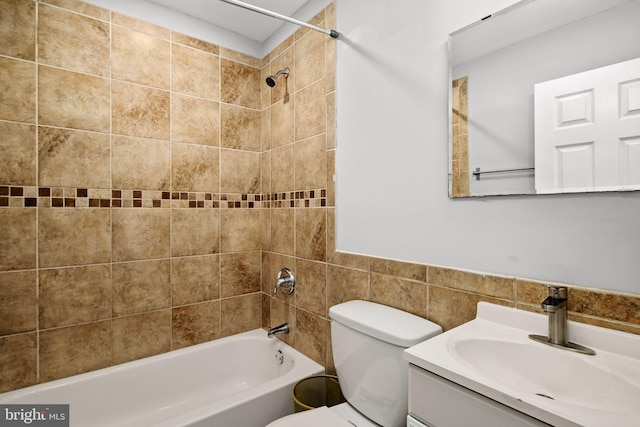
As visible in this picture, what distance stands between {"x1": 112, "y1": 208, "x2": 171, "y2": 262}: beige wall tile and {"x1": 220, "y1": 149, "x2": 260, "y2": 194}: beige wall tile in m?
0.43

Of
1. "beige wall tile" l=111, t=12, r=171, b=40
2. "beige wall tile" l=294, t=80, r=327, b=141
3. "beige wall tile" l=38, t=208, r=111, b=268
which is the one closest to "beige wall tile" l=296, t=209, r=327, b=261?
"beige wall tile" l=294, t=80, r=327, b=141

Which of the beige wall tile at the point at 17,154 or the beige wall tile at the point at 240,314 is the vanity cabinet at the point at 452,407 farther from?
the beige wall tile at the point at 17,154

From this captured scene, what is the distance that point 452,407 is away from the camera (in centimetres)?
77

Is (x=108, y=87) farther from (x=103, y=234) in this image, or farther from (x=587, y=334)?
(x=587, y=334)

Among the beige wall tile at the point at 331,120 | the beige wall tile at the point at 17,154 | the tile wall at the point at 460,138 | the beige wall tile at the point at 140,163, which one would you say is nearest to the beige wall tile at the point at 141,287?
the beige wall tile at the point at 140,163

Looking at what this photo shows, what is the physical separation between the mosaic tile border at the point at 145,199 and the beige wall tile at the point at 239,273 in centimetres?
35

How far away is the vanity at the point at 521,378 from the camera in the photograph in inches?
25.2

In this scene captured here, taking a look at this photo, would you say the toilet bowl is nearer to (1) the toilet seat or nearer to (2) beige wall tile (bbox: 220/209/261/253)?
(1) the toilet seat

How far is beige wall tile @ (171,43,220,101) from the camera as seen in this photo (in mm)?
2000

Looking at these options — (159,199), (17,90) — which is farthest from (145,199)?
(17,90)

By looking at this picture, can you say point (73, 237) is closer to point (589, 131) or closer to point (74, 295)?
point (74, 295)

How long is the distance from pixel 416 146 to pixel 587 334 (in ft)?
2.67

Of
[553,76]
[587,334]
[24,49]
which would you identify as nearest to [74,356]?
[24,49]

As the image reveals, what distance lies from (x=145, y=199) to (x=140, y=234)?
206 mm
